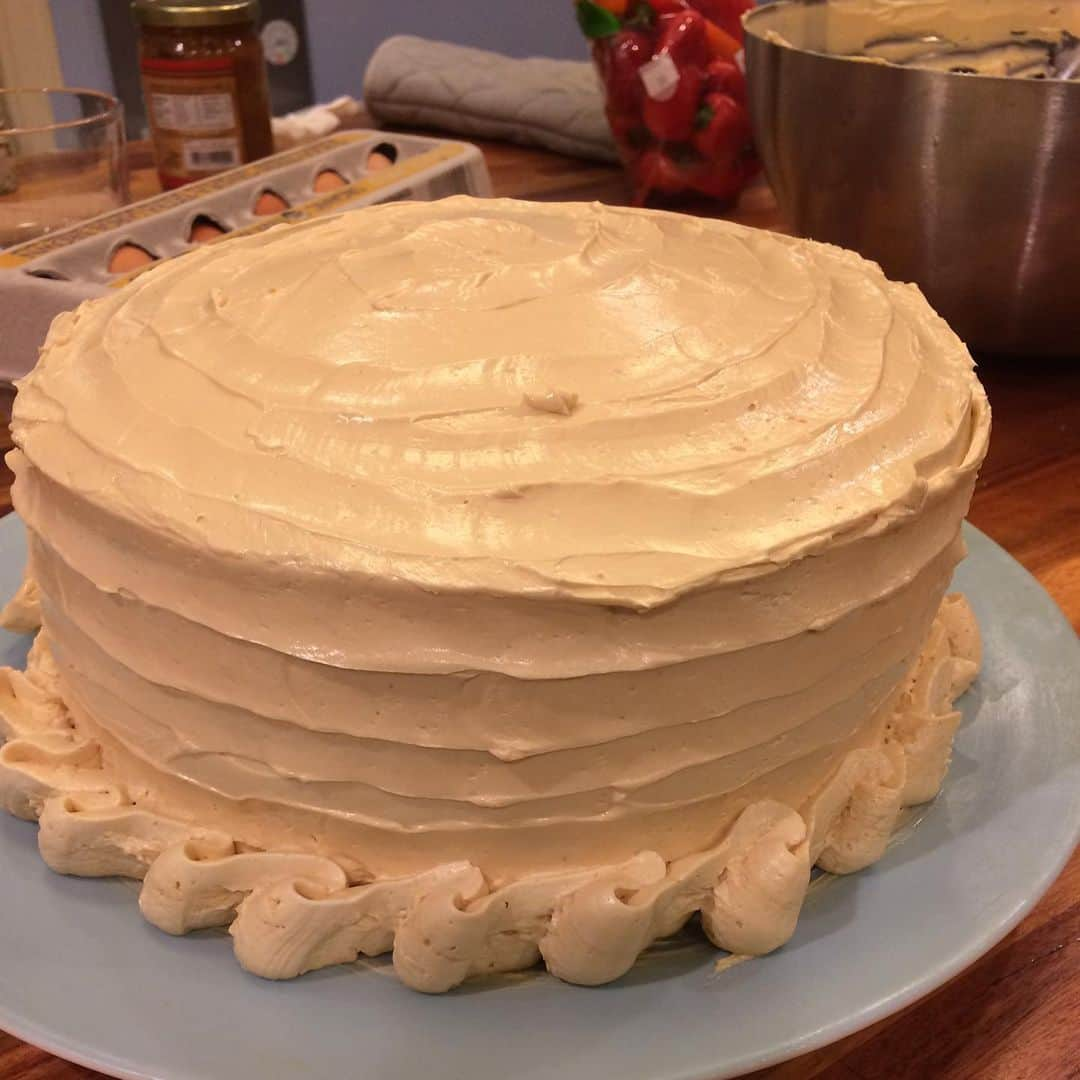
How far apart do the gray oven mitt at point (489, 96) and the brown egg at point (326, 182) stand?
72 centimetres

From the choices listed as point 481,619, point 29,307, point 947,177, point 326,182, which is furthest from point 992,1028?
point 326,182

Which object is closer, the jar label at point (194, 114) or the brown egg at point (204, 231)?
the brown egg at point (204, 231)

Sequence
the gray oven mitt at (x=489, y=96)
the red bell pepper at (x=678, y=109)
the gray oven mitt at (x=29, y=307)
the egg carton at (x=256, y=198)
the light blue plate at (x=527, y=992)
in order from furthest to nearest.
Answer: the gray oven mitt at (x=489, y=96) → the red bell pepper at (x=678, y=109) → the egg carton at (x=256, y=198) → the gray oven mitt at (x=29, y=307) → the light blue plate at (x=527, y=992)

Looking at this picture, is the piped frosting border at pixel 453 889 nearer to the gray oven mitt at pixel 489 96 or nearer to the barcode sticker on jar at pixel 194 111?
the barcode sticker on jar at pixel 194 111

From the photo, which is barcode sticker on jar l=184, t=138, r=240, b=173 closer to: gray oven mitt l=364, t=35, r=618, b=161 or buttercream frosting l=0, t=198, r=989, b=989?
gray oven mitt l=364, t=35, r=618, b=161

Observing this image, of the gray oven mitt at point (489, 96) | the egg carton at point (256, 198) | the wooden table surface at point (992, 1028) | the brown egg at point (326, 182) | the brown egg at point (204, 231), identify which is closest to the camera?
the wooden table surface at point (992, 1028)

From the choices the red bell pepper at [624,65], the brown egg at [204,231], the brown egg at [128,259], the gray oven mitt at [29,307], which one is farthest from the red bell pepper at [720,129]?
the gray oven mitt at [29,307]

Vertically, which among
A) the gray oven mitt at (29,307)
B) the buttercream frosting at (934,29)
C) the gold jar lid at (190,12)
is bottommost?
the gray oven mitt at (29,307)

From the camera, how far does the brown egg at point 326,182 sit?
6.28 feet

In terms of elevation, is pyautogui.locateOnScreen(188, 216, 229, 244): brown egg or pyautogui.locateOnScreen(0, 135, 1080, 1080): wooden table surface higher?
pyautogui.locateOnScreen(188, 216, 229, 244): brown egg

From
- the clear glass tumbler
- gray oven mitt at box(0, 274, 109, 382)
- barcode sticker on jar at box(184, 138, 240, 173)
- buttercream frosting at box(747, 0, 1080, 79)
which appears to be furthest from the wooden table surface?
barcode sticker on jar at box(184, 138, 240, 173)

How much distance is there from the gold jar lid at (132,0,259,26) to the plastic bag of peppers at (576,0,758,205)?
23.1 inches

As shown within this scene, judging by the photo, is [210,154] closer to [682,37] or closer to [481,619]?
[682,37]

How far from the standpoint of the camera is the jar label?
1.91 metres
